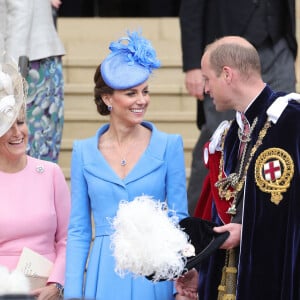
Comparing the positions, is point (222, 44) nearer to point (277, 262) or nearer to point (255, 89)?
point (255, 89)

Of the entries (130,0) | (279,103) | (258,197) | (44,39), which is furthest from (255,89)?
(130,0)

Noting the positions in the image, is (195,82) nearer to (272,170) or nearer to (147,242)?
(272,170)

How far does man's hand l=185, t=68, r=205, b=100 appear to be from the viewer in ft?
24.0

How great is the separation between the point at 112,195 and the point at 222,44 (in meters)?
0.82

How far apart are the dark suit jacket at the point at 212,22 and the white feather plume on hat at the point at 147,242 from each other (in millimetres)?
2570

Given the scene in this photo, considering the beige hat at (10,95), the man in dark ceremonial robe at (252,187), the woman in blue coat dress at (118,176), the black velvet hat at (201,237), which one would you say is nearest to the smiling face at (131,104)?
the woman in blue coat dress at (118,176)

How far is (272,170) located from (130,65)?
89 centimetres

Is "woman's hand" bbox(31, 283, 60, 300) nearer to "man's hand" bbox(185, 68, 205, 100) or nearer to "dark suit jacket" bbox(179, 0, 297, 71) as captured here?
"man's hand" bbox(185, 68, 205, 100)

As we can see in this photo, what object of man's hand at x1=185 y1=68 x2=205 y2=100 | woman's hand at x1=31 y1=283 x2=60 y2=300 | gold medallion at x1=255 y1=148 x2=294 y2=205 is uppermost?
man's hand at x1=185 y1=68 x2=205 y2=100

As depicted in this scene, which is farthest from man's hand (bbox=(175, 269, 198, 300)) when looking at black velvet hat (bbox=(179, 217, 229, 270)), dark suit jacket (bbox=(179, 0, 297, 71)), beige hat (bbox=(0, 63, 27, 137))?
dark suit jacket (bbox=(179, 0, 297, 71))

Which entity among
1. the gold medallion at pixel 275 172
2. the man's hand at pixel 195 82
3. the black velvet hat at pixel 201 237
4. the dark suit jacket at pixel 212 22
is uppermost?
the dark suit jacket at pixel 212 22

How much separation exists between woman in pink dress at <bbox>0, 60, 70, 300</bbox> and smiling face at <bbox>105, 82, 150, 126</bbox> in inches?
17.2

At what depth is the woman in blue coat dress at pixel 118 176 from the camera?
5.50 metres

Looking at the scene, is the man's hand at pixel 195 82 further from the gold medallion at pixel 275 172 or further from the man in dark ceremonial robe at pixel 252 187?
the gold medallion at pixel 275 172
